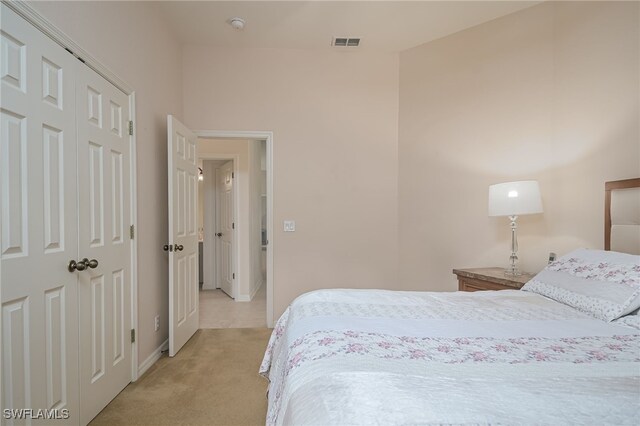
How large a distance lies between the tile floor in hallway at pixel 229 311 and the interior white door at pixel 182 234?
Answer: 1.32 ft

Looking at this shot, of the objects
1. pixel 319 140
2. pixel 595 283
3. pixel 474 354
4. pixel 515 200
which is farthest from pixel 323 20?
pixel 474 354

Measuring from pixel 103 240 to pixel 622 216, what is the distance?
3076 millimetres

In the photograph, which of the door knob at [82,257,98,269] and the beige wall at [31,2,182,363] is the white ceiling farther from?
the door knob at [82,257,98,269]

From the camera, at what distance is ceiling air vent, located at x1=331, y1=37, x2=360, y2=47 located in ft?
10.4

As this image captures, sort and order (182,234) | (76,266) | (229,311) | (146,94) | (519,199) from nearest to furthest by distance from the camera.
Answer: (76,266), (519,199), (146,94), (182,234), (229,311)

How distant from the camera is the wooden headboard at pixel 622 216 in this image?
5.87 ft

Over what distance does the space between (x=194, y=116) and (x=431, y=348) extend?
10.4 ft

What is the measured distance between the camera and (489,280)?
2.20 metres

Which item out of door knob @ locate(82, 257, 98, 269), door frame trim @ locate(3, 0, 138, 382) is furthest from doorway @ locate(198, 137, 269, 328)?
door knob @ locate(82, 257, 98, 269)

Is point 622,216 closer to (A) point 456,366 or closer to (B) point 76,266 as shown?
(A) point 456,366

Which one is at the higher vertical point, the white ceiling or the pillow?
the white ceiling

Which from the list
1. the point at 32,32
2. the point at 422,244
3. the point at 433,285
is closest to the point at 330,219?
the point at 422,244

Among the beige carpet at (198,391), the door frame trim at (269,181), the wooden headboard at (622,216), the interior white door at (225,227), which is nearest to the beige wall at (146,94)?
the beige carpet at (198,391)

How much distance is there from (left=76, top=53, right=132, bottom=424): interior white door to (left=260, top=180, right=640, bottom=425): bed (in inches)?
40.6
